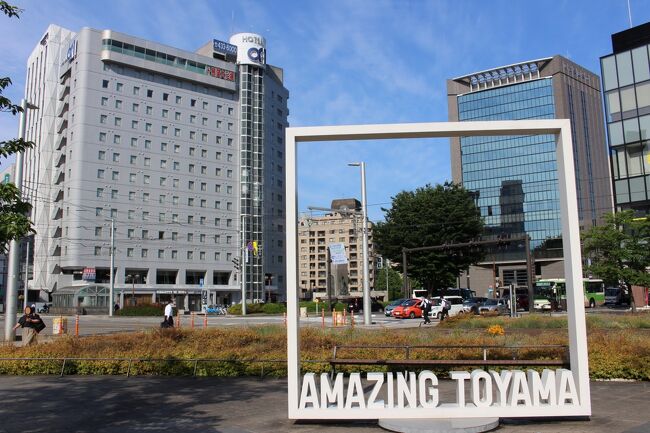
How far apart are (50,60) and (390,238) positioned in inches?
2384

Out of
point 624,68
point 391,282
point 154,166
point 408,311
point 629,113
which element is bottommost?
point 408,311

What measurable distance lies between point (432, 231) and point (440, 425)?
46.6 m

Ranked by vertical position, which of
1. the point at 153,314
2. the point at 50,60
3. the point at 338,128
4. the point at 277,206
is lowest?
the point at 153,314

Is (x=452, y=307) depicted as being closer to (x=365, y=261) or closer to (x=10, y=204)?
(x=365, y=261)

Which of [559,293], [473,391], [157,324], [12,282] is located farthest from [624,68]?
[12,282]

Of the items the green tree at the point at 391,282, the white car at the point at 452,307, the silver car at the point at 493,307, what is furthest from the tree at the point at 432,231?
Result: the green tree at the point at 391,282

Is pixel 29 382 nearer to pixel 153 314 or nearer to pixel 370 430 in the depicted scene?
pixel 370 430

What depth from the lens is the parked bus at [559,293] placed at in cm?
5278

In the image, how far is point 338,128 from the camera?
8.06 meters

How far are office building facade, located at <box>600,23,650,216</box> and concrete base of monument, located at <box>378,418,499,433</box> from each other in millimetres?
40411

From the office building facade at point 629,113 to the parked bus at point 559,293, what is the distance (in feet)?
44.0

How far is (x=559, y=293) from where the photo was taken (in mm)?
55781

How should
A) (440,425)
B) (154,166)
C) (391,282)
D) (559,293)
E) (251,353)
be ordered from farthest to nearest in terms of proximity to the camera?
(391,282) < (154,166) < (559,293) < (251,353) < (440,425)

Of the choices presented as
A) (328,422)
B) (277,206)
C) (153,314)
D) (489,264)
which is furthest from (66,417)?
(489,264)
